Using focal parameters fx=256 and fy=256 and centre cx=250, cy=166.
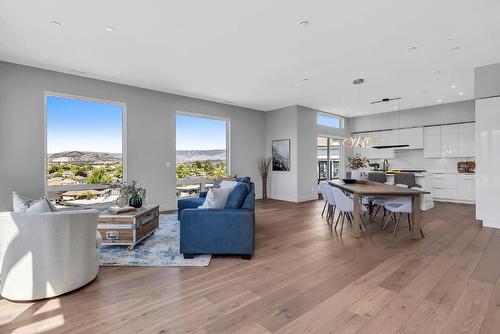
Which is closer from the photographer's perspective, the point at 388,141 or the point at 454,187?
the point at 454,187

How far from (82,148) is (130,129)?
1020 mm

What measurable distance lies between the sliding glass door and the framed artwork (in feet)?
7.08

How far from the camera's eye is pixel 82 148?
17.7ft

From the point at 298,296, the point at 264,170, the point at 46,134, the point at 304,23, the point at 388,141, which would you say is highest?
the point at 304,23

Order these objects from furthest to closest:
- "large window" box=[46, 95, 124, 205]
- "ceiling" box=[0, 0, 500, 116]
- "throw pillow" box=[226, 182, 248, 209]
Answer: "large window" box=[46, 95, 124, 205] < "throw pillow" box=[226, 182, 248, 209] < "ceiling" box=[0, 0, 500, 116]

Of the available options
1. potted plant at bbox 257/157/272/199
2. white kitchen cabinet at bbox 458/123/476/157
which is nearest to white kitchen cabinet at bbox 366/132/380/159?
white kitchen cabinet at bbox 458/123/476/157

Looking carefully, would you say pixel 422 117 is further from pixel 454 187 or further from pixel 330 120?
pixel 330 120

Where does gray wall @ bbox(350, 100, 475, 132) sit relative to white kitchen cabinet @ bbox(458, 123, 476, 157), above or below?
above

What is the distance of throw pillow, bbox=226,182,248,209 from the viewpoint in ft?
10.8

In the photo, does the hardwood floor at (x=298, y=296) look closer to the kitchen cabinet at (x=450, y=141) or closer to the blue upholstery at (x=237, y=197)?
the blue upholstery at (x=237, y=197)

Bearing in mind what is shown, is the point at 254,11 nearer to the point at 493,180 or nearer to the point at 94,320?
the point at 94,320

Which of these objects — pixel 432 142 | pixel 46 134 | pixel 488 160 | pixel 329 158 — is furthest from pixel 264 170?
pixel 46 134

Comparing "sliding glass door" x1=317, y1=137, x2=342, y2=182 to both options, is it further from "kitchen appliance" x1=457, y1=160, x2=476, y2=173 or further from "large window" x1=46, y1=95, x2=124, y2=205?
"large window" x1=46, y1=95, x2=124, y2=205

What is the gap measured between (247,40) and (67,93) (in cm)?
377
